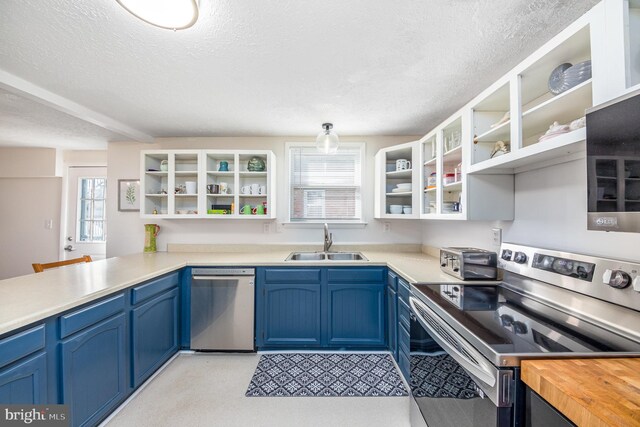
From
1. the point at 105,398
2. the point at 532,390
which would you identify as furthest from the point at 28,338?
the point at 532,390

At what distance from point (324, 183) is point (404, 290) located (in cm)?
158

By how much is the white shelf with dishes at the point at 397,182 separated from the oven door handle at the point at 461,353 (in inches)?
53.0

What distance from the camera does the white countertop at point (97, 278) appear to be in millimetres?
1185

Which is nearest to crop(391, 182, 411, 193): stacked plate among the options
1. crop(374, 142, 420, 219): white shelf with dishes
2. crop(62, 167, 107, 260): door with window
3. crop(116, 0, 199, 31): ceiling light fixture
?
crop(374, 142, 420, 219): white shelf with dishes

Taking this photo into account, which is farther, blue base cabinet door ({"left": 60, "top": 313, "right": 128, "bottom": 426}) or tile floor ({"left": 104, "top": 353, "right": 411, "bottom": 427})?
tile floor ({"left": 104, "top": 353, "right": 411, "bottom": 427})

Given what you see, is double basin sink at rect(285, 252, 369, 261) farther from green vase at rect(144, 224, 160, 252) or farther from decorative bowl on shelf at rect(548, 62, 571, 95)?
decorative bowl on shelf at rect(548, 62, 571, 95)

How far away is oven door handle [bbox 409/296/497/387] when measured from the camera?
859 mm

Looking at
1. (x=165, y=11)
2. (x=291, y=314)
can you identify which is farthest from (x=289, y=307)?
(x=165, y=11)

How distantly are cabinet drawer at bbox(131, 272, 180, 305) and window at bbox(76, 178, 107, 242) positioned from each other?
2.35 m

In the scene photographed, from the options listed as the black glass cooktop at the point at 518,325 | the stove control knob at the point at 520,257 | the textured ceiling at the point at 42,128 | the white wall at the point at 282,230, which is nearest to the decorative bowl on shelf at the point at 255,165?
the white wall at the point at 282,230

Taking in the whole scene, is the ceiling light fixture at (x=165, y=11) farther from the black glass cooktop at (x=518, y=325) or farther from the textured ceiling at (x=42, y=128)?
the textured ceiling at (x=42, y=128)

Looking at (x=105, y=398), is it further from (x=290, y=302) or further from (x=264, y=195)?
(x=264, y=195)

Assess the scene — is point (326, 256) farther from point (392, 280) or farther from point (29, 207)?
point (29, 207)

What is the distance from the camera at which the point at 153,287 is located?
1.93 metres
